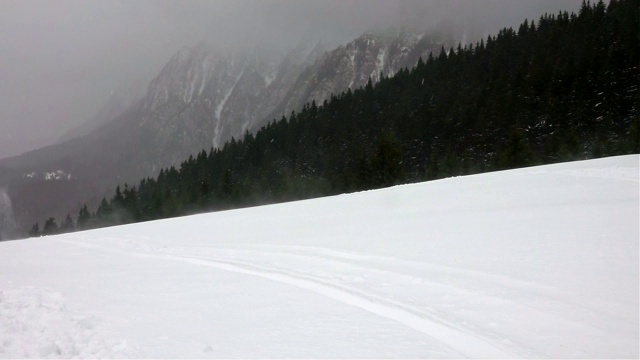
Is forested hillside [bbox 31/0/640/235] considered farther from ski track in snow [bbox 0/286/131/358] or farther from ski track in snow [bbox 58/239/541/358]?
ski track in snow [bbox 0/286/131/358]

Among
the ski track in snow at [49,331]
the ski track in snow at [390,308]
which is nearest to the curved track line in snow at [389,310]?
the ski track in snow at [390,308]

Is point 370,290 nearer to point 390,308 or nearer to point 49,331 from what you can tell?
point 390,308

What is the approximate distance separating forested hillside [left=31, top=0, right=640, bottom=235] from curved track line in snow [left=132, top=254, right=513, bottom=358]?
38354 millimetres

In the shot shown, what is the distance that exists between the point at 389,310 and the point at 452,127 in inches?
2817

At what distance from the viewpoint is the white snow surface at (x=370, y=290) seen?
5.30 meters

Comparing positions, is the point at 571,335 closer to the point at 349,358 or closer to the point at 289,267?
the point at 349,358

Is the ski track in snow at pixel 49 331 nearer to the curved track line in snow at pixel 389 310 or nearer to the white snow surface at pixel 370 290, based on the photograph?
the white snow surface at pixel 370 290

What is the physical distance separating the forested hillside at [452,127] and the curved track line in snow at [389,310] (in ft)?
126

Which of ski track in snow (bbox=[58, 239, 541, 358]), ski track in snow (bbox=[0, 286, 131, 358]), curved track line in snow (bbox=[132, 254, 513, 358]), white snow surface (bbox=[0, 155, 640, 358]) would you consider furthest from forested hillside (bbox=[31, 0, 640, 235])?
ski track in snow (bbox=[0, 286, 131, 358])

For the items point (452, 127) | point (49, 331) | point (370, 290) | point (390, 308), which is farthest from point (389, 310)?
point (452, 127)

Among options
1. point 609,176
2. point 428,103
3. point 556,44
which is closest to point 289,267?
point 609,176

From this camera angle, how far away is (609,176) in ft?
54.8

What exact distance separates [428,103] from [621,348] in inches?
3340

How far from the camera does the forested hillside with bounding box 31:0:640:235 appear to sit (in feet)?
170
